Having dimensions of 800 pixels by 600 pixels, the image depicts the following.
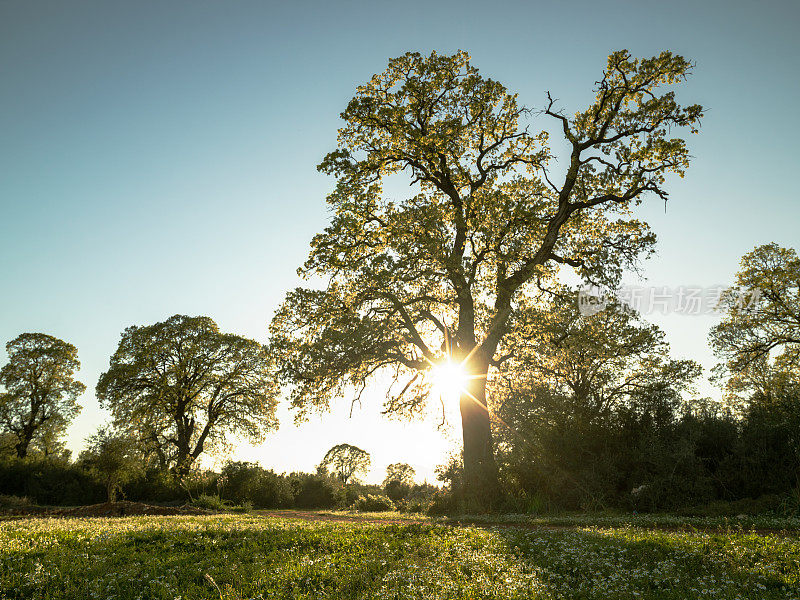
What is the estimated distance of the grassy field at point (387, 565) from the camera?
5.96m

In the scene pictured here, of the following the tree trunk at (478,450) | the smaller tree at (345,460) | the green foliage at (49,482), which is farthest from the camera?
the smaller tree at (345,460)

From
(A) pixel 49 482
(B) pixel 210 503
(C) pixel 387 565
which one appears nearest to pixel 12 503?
(A) pixel 49 482

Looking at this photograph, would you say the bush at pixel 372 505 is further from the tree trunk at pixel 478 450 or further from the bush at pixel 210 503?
the tree trunk at pixel 478 450

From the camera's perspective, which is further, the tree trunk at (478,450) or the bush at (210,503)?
the bush at (210,503)

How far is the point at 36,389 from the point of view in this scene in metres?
37.5

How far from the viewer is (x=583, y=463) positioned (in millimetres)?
17906

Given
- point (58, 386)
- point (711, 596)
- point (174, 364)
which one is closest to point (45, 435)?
point (58, 386)

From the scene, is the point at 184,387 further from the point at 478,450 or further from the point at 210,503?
the point at 478,450

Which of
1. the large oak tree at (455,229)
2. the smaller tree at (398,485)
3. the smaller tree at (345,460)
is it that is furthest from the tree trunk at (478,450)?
the smaller tree at (345,460)

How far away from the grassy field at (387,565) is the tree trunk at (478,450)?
890 centimetres

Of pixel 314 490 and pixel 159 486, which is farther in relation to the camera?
pixel 314 490

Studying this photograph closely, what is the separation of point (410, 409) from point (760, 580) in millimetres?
17091

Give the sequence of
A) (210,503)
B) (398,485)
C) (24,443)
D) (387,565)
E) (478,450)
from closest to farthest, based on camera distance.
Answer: (387,565), (478,450), (210,503), (398,485), (24,443)

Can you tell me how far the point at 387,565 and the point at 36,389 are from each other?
138 ft
